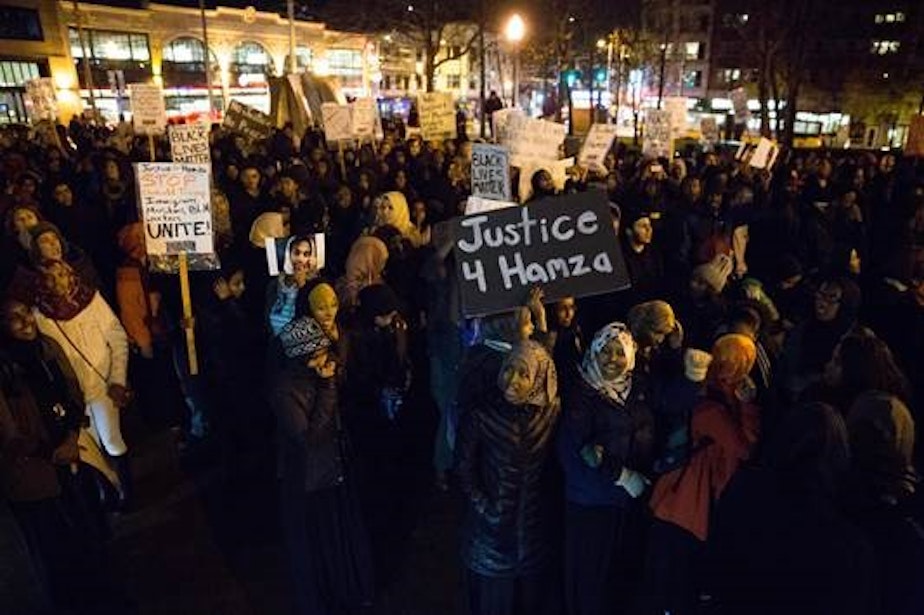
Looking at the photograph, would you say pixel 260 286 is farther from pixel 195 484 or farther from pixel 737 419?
pixel 737 419

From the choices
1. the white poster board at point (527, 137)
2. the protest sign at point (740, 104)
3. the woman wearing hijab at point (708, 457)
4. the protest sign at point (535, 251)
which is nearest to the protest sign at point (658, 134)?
the protest sign at point (740, 104)

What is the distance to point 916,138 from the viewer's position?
13039 mm

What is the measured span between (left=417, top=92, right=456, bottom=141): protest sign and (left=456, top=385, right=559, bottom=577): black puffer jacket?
8.79m

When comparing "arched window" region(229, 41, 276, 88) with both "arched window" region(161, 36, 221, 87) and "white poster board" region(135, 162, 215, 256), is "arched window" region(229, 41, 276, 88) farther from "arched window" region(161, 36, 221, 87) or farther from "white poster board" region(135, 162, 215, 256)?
"white poster board" region(135, 162, 215, 256)

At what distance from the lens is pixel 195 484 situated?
5.90 metres

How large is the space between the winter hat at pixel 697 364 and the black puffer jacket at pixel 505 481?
740 mm

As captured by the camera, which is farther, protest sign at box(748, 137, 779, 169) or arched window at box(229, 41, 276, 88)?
arched window at box(229, 41, 276, 88)

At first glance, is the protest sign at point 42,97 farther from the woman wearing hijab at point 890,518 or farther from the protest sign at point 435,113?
the woman wearing hijab at point 890,518

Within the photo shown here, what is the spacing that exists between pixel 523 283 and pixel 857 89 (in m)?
68.2

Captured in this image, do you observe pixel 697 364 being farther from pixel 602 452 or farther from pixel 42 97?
pixel 42 97

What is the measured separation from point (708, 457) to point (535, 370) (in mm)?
1012

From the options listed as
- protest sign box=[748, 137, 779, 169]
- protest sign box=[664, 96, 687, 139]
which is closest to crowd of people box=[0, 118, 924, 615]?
protest sign box=[748, 137, 779, 169]

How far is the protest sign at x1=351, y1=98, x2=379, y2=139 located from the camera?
12.7 m

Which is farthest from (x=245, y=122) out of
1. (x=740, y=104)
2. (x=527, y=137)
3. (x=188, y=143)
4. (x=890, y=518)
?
(x=890, y=518)
